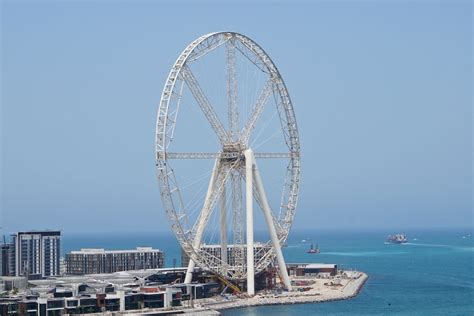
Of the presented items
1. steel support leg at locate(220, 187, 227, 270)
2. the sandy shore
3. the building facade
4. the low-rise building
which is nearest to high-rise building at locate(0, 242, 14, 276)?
the building facade

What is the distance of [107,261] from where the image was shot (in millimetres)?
65000

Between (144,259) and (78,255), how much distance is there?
Answer: 14.3ft

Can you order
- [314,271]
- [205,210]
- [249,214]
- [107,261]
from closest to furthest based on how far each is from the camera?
[249,214]
[205,210]
[314,271]
[107,261]

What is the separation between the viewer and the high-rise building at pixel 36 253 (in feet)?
199

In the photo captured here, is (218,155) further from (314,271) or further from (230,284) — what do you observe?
(314,271)

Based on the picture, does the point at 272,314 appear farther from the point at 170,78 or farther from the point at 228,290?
the point at 170,78

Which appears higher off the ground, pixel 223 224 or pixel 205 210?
pixel 205 210

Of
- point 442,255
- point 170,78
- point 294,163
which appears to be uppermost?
point 170,78

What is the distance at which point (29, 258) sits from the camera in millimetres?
61031

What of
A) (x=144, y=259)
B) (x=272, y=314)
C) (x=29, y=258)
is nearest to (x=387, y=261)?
(x=144, y=259)

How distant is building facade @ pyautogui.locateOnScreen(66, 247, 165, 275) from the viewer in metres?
64.9

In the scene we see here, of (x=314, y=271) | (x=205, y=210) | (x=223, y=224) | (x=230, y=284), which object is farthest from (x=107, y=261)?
(x=205, y=210)

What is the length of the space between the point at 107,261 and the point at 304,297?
22.1 metres

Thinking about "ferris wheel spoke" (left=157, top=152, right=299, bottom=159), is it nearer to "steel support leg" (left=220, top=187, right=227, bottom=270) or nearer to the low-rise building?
"steel support leg" (left=220, top=187, right=227, bottom=270)
